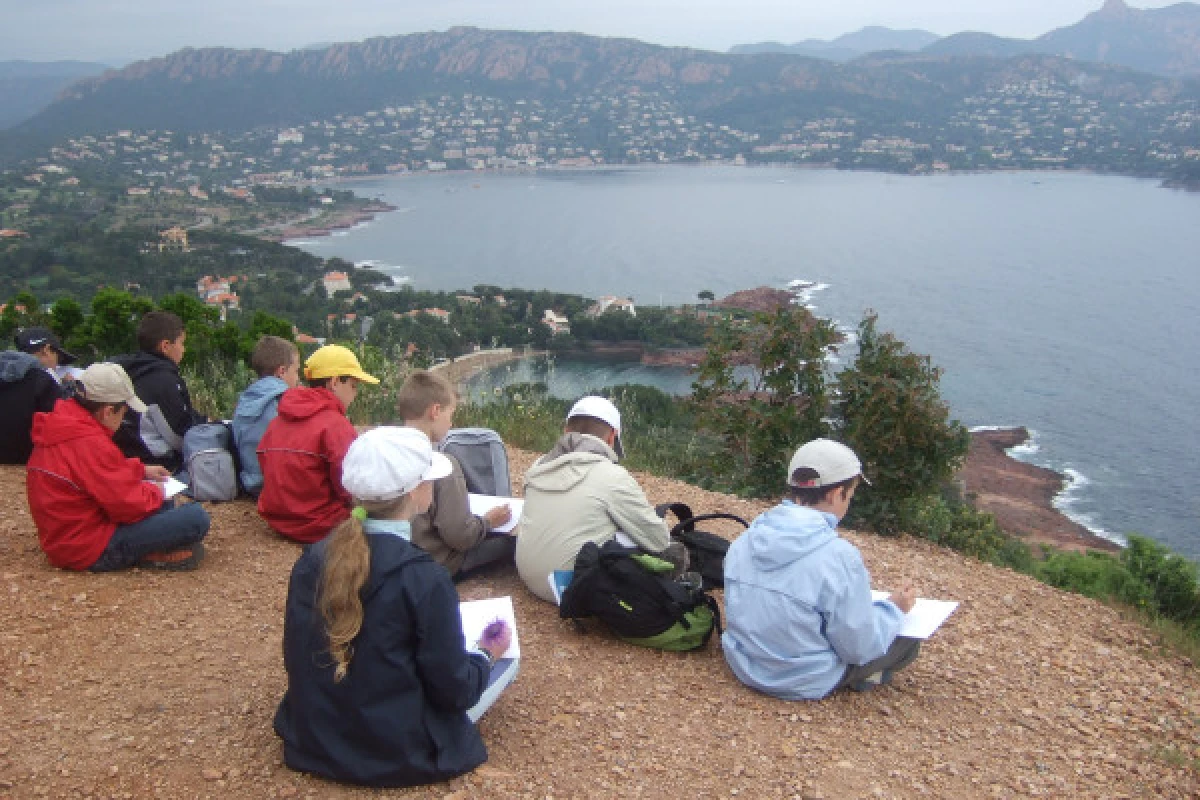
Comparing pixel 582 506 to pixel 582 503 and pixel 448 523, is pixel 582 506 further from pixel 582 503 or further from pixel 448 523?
pixel 448 523

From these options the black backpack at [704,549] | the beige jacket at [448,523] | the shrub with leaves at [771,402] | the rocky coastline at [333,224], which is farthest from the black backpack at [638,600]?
the rocky coastline at [333,224]

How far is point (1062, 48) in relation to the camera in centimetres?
18775

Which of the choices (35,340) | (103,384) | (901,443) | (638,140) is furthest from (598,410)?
(638,140)

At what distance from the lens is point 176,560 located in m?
4.10

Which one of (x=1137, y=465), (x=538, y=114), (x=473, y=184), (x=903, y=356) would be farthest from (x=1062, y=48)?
(x=903, y=356)

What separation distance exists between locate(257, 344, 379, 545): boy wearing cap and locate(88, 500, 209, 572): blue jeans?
0.42 metres

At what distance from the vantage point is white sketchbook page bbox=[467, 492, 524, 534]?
4145mm

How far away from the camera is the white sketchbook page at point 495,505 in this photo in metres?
4.14

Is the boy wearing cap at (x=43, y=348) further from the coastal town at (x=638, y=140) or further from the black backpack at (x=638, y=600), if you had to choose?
the coastal town at (x=638, y=140)

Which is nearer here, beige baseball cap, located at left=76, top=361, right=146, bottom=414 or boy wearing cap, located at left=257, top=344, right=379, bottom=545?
beige baseball cap, located at left=76, top=361, right=146, bottom=414

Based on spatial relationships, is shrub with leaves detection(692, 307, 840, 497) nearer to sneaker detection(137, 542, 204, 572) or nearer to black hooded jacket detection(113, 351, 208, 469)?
black hooded jacket detection(113, 351, 208, 469)

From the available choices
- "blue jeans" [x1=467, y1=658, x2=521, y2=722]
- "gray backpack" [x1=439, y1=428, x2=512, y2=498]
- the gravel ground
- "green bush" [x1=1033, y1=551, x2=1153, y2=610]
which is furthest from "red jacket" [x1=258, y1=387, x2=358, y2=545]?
"green bush" [x1=1033, y1=551, x2=1153, y2=610]

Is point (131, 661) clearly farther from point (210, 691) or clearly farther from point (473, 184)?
point (473, 184)

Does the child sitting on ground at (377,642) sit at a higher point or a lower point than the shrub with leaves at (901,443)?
higher
